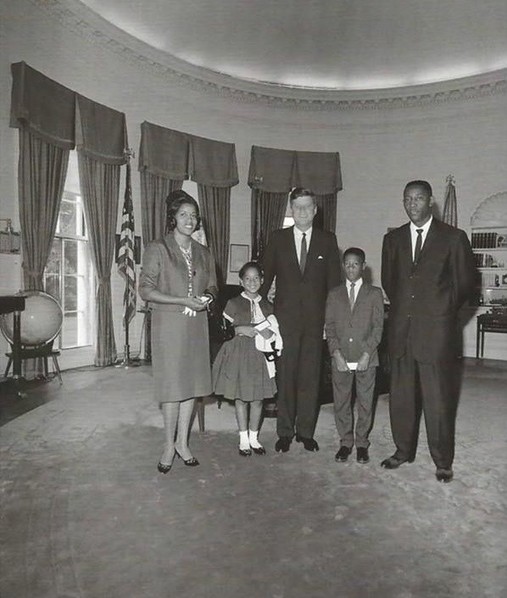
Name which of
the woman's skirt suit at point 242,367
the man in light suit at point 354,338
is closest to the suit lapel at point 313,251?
the man in light suit at point 354,338

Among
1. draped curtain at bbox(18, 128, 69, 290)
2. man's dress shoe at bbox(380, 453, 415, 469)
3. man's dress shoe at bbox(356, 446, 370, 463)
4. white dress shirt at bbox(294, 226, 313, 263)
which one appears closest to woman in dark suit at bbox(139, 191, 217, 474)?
white dress shirt at bbox(294, 226, 313, 263)

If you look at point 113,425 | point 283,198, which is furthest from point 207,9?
point 113,425

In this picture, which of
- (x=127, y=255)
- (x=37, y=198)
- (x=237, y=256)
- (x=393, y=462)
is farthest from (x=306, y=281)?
(x=237, y=256)

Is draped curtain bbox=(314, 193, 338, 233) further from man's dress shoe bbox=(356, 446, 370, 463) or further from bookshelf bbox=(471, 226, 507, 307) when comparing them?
man's dress shoe bbox=(356, 446, 370, 463)

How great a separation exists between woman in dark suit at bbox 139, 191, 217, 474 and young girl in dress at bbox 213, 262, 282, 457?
337 millimetres

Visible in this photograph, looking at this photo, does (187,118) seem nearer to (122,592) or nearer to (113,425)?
(113,425)

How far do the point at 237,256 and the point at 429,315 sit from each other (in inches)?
287

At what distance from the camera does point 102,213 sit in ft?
26.7

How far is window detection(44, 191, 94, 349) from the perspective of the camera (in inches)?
316

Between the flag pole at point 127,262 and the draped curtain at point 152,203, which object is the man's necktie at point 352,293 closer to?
the flag pole at point 127,262

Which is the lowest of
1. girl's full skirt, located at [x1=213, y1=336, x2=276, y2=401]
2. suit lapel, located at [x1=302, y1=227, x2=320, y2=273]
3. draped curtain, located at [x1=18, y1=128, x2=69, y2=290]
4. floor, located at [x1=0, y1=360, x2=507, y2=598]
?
floor, located at [x1=0, y1=360, x2=507, y2=598]

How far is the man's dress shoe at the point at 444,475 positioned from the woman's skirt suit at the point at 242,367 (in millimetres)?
1231

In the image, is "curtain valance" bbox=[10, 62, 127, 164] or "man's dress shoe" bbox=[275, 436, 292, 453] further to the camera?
→ "curtain valance" bbox=[10, 62, 127, 164]

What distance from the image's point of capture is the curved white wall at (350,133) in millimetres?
8586
